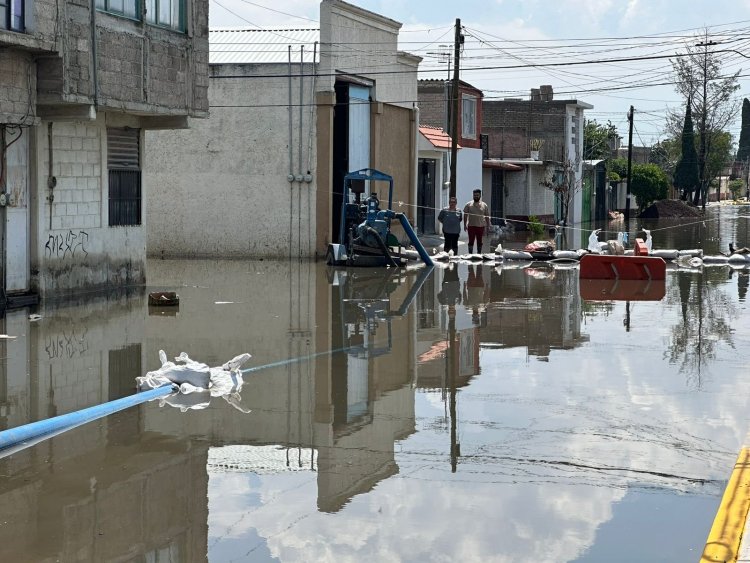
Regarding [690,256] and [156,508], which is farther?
[690,256]

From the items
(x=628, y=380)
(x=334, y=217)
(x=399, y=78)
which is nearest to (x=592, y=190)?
(x=399, y=78)

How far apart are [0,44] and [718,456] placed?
1153cm

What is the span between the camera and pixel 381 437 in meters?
9.30

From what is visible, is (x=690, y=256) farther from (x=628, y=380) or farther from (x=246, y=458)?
(x=246, y=458)

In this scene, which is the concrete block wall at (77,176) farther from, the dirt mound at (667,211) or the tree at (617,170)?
the dirt mound at (667,211)

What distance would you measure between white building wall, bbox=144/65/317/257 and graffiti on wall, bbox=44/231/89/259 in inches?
381

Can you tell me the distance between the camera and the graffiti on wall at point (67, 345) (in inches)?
523

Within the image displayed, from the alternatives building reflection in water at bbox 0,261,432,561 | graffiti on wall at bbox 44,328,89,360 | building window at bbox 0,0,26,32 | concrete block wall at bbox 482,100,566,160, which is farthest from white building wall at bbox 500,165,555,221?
graffiti on wall at bbox 44,328,89,360

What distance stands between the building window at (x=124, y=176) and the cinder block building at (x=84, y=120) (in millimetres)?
21

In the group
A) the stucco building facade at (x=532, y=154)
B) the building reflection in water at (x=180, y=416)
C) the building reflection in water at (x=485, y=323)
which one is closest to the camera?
the building reflection in water at (x=180, y=416)

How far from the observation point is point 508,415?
33.4 ft

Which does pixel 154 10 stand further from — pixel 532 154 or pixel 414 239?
pixel 532 154

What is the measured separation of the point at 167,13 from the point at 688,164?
2825 inches

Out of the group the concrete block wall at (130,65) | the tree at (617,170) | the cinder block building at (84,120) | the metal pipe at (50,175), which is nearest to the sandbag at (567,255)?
the concrete block wall at (130,65)
